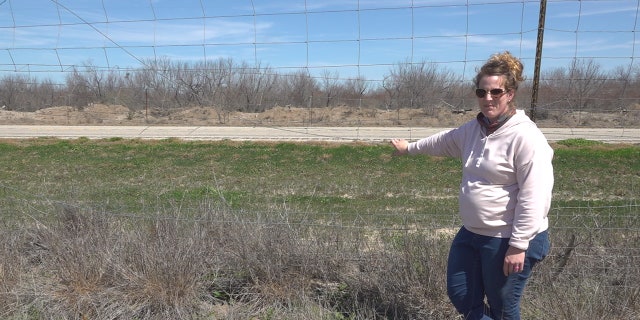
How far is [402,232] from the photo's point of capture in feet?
14.6

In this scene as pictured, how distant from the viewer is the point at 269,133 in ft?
69.9

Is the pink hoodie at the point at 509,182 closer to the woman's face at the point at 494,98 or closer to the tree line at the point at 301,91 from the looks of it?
the woman's face at the point at 494,98

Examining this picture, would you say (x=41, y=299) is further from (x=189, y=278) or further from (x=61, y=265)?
(x=189, y=278)

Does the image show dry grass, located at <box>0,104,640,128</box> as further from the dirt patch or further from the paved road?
the paved road

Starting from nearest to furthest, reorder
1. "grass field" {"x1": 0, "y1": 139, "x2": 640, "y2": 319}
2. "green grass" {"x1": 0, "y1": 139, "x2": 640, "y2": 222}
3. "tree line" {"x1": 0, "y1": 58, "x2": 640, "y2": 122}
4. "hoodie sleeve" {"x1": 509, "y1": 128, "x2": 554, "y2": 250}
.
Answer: "hoodie sleeve" {"x1": 509, "y1": 128, "x2": 554, "y2": 250} → "grass field" {"x1": 0, "y1": 139, "x2": 640, "y2": 319} → "green grass" {"x1": 0, "y1": 139, "x2": 640, "y2": 222} → "tree line" {"x1": 0, "y1": 58, "x2": 640, "y2": 122}

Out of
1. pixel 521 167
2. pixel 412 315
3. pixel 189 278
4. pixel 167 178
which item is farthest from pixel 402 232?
pixel 167 178

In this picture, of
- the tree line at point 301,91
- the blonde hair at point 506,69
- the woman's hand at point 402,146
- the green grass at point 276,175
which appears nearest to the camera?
the blonde hair at point 506,69

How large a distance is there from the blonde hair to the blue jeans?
730 mm

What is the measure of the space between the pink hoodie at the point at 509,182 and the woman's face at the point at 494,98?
7 cm

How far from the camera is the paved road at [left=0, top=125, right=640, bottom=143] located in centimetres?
1906

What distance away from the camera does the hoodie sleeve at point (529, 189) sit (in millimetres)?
2660

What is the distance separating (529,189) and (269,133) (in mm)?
18880

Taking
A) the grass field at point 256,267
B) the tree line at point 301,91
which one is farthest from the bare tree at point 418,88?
the grass field at point 256,267

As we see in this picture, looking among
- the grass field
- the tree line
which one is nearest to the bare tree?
the tree line
